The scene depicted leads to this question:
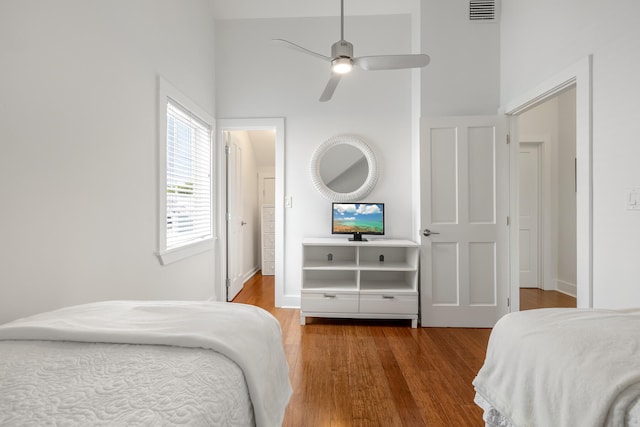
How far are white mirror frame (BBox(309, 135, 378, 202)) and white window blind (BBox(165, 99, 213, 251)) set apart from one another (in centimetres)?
111

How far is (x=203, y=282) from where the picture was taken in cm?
322

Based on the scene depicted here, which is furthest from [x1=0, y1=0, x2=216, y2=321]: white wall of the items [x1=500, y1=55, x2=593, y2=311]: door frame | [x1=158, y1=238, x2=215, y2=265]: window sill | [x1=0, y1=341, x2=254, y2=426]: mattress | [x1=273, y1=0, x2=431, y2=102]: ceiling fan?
[x1=500, y1=55, x2=593, y2=311]: door frame

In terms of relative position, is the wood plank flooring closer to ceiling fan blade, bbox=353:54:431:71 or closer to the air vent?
ceiling fan blade, bbox=353:54:431:71

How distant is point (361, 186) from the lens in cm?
348

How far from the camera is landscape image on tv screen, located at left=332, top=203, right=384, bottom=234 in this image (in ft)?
10.8

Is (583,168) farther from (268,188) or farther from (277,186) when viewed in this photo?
(268,188)

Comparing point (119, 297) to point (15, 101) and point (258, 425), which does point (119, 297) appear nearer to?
point (15, 101)

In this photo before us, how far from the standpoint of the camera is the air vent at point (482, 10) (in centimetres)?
303

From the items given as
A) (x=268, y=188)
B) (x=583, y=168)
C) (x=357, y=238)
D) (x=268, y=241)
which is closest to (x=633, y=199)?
(x=583, y=168)

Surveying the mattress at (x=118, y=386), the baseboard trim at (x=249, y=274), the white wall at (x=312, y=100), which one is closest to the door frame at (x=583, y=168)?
the white wall at (x=312, y=100)

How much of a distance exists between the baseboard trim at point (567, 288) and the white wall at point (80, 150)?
14.7 ft

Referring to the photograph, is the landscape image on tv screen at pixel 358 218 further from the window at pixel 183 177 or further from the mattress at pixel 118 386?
the mattress at pixel 118 386

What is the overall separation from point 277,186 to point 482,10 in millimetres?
2576

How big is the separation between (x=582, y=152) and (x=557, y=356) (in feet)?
5.50
